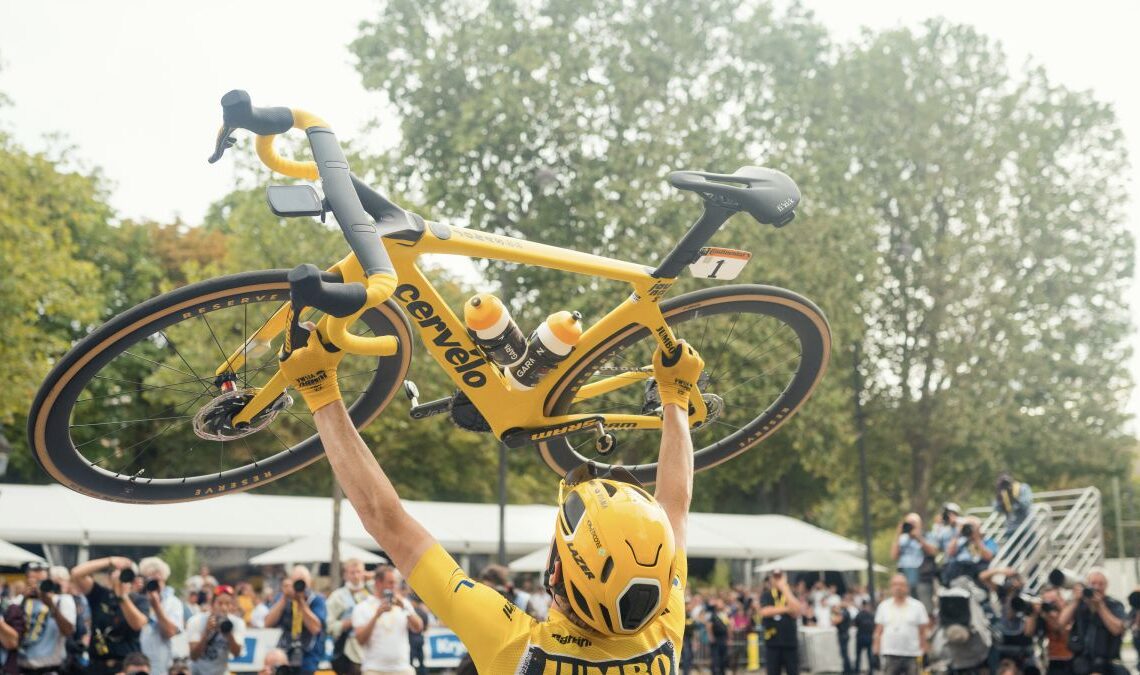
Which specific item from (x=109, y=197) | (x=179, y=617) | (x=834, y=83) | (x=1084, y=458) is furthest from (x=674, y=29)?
(x=179, y=617)

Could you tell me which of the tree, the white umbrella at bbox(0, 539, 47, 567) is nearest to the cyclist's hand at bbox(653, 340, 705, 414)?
the white umbrella at bbox(0, 539, 47, 567)

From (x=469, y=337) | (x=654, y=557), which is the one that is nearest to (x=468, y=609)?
(x=654, y=557)

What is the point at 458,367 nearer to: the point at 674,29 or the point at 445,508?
the point at 445,508

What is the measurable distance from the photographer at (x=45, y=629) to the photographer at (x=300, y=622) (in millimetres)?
1922

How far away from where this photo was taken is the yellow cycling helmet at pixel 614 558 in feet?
8.72

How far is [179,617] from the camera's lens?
38.4ft

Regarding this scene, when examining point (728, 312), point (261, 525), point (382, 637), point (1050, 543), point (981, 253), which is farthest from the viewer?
point (981, 253)

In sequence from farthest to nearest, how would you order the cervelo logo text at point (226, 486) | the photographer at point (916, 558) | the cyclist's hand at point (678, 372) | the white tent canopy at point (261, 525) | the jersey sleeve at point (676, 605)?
the white tent canopy at point (261, 525) → the photographer at point (916, 558) → the cervelo logo text at point (226, 486) → the cyclist's hand at point (678, 372) → the jersey sleeve at point (676, 605)

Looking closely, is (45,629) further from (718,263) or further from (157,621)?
(718,263)

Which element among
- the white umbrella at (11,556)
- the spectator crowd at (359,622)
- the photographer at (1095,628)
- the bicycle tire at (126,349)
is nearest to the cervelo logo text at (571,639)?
the bicycle tire at (126,349)

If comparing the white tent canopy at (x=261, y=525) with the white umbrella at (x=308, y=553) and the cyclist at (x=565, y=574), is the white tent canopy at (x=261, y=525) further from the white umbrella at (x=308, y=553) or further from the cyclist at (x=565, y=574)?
the cyclist at (x=565, y=574)

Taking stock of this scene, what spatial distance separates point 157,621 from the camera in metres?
11.1

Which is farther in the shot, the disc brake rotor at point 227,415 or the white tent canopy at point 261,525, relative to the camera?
the white tent canopy at point 261,525

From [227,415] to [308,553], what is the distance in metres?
19.5
